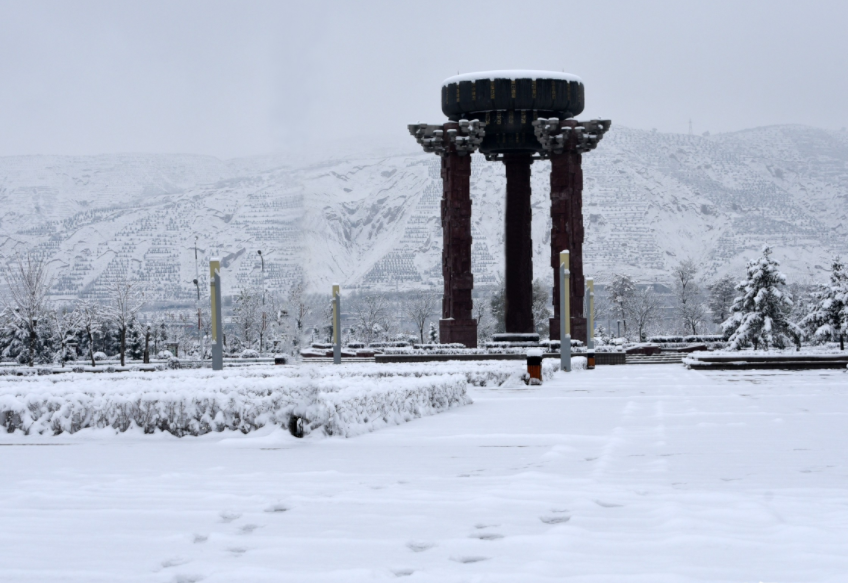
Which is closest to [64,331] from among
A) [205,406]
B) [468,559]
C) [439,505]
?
[205,406]

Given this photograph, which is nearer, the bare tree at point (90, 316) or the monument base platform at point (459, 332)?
the monument base platform at point (459, 332)

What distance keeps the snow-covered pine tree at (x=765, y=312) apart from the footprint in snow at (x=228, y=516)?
48925 millimetres

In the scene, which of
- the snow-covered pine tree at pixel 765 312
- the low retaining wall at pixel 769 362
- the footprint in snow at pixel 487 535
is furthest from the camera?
the snow-covered pine tree at pixel 765 312

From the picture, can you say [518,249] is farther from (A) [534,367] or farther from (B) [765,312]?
(A) [534,367]

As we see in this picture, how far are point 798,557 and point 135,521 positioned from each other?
14.1 ft

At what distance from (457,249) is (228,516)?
40.5m

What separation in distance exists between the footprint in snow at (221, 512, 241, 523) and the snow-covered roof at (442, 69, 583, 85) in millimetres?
40940

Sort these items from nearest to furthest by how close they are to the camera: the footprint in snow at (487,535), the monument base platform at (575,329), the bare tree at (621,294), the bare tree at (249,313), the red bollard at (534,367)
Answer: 1. the footprint in snow at (487,535)
2. the red bollard at (534,367)
3. the monument base platform at (575,329)
4. the bare tree at (249,313)
5. the bare tree at (621,294)

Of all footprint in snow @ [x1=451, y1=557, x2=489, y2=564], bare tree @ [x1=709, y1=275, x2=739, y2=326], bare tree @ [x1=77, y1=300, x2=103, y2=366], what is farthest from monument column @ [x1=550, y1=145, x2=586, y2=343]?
bare tree @ [x1=709, y1=275, x2=739, y2=326]

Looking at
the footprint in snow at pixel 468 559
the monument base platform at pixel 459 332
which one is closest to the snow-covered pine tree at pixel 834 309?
the monument base platform at pixel 459 332

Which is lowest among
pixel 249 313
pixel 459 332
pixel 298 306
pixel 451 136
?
pixel 459 332

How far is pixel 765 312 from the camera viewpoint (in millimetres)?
52062

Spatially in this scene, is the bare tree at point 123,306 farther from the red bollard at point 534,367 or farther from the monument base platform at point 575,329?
the red bollard at point 534,367

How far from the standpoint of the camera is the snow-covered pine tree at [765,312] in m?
51.6
